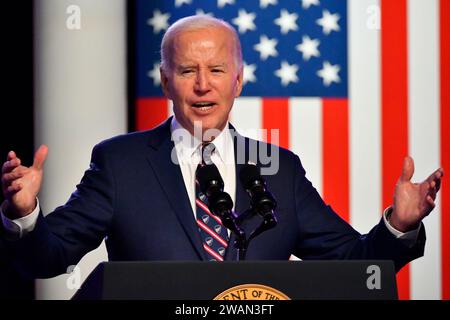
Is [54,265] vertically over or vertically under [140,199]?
under

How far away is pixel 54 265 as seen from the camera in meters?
2.00

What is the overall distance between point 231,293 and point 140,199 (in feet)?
2.53

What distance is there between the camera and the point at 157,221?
2139 mm

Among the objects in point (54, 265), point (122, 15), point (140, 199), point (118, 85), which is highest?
point (122, 15)

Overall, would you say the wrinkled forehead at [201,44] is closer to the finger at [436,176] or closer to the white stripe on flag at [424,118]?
the finger at [436,176]

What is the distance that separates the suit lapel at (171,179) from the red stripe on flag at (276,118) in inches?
40.8

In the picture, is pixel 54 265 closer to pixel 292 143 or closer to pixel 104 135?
pixel 104 135

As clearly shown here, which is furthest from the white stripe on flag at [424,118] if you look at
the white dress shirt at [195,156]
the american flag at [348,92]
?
the white dress shirt at [195,156]

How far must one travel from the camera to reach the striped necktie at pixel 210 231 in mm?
Result: 2078

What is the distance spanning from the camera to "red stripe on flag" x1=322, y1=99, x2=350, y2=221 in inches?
133

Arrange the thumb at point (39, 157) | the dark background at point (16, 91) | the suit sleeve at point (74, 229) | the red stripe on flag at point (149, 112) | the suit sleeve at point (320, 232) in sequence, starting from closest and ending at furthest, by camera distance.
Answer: the thumb at point (39, 157)
the suit sleeve at point (74, 229)
the suit sleeve at point (320, 232)
the dark background at point (16, 91)
the red stripe on flag at point (149, 112)

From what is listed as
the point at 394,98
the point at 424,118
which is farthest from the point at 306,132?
the point at 424,118

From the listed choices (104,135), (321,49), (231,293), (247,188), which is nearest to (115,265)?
(231,293)
